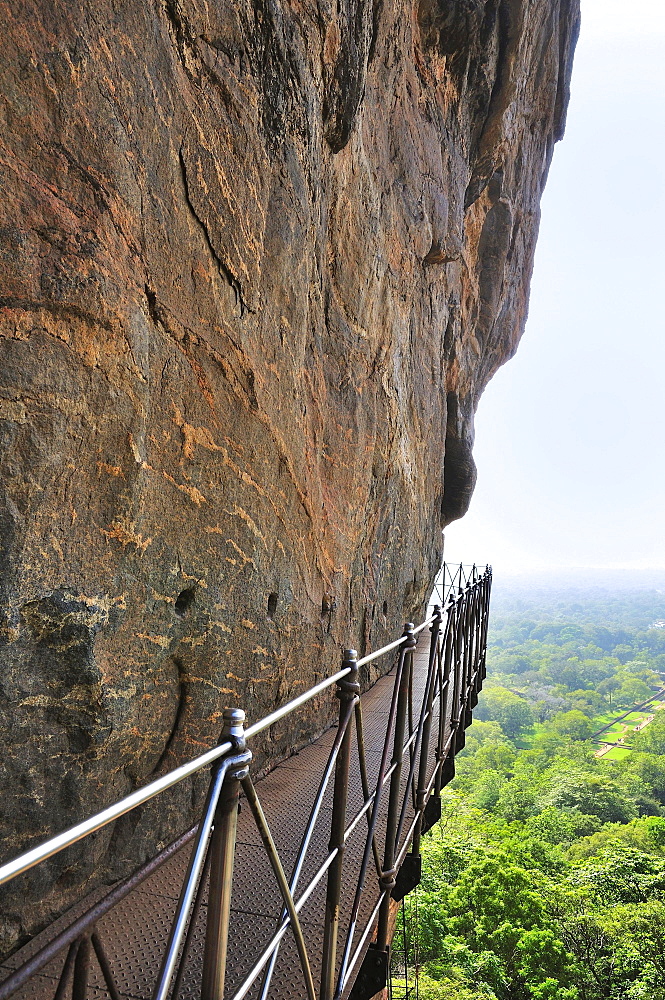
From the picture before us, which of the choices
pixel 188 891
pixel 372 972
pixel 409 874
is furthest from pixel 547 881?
pixel 188 891

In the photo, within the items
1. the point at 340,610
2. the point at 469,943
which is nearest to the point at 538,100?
the point at 340,610

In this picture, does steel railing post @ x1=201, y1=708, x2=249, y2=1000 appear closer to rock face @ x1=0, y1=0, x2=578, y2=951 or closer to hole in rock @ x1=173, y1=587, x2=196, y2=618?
rock face @ x1=0, y1=0, x2=578, y2=951

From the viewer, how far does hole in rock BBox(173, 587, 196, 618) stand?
2.85m

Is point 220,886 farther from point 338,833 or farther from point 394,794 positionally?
point 394,794

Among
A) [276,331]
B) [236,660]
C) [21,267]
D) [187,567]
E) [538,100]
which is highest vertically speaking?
[538,100]

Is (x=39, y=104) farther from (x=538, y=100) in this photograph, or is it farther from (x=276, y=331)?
(x=538, y=100)

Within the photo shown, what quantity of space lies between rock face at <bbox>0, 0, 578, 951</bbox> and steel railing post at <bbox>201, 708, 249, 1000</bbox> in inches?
45.3

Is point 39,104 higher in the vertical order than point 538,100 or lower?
lower

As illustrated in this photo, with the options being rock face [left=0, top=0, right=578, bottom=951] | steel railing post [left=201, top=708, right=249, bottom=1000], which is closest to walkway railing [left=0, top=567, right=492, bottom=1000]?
steel railing post [left=201, top=708, right=249, bottom=1000]

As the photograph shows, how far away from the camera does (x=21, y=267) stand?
2.03 meters

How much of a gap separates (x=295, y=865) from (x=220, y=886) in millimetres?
598

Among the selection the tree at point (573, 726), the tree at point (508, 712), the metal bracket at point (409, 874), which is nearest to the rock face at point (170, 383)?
the metal bracket at point (409, 874)

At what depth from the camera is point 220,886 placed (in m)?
1.21

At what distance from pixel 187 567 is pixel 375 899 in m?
1.58
